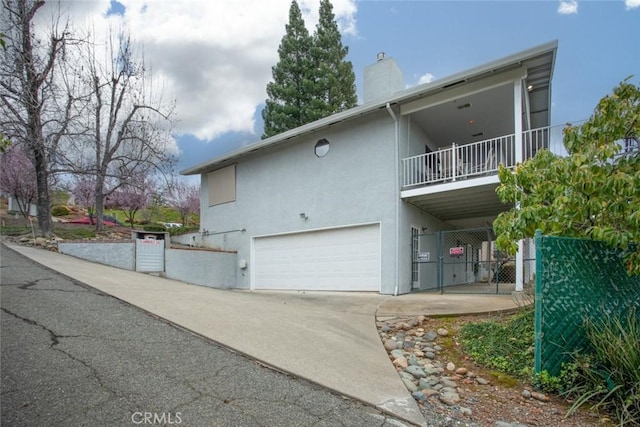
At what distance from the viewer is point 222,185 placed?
14555 mm

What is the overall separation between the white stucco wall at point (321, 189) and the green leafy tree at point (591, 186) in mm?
4880

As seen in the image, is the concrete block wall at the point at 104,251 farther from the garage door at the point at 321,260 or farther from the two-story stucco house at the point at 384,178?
the garage door at the point at 321,260

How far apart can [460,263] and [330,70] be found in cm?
1681

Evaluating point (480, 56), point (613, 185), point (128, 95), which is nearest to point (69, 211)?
point (128, 95)

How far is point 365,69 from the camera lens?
1230cm

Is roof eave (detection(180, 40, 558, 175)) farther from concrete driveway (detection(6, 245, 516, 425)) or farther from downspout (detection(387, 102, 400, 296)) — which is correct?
concrete driveway (detection(6, 245, 516, 425))

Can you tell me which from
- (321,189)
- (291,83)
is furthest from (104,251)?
(291,83)

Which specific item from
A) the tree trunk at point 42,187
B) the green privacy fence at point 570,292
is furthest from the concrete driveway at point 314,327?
the tree trunk at point 42,187

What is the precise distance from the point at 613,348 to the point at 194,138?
17322mm

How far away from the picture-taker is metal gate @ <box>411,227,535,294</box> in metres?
9.55

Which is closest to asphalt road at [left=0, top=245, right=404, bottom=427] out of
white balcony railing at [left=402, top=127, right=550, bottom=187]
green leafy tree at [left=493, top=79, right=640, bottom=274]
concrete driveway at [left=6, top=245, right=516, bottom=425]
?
concrete driveway at [left=6, top=245, right=516, bottom=425]

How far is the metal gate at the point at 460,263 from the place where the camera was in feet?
31.3

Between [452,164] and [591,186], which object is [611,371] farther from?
[452,164]

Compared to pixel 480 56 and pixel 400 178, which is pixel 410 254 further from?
pixel 480 56
